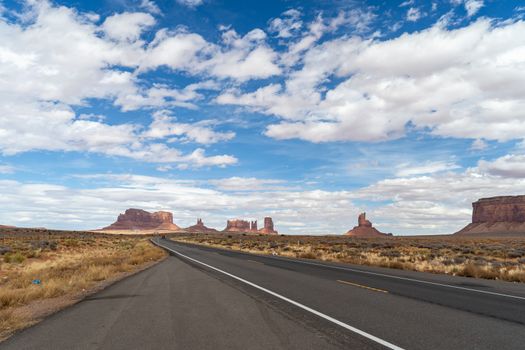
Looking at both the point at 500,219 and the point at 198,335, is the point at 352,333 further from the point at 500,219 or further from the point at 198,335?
the point at 500,219

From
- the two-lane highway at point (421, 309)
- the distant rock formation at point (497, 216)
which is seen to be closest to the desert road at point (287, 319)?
the two-lane highway at point (421, 309)

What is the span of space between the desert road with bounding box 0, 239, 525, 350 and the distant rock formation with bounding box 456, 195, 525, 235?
177m

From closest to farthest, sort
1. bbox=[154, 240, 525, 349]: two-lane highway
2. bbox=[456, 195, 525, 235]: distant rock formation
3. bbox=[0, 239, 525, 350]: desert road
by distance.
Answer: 1. bbox=[0, 239, 525, 350]: desert road
2. bbox=[154, 240, 525, 349]: two-lane highway
3. bbox=[456, 195, 525, 235]: distant rock formation

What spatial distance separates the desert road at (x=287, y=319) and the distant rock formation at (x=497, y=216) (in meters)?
177

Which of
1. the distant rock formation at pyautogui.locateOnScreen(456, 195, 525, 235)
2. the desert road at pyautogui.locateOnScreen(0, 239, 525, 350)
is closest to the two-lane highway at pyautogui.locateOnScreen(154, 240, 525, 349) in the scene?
the desert road at pyautogui.locateOnScreen(0, 239, 525, 350)

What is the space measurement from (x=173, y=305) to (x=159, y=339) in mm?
3379

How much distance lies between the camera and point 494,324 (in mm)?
7539

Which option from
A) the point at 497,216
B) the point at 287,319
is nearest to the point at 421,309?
the point at 287,319

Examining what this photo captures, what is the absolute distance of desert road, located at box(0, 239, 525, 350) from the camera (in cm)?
630

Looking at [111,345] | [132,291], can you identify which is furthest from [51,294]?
[111,345]

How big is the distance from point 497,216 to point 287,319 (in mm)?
201876

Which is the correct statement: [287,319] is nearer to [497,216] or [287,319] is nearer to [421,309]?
[421,309]

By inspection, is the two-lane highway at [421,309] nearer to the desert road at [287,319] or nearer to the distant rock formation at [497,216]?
the desert road at [287,319]

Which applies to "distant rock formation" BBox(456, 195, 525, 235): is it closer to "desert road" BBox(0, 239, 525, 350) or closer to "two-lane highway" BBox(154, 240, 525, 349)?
"two-lane highway" BBox(154, 240, 525, 349)
